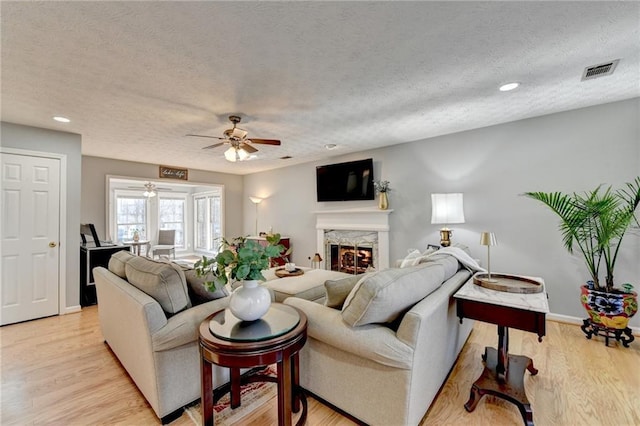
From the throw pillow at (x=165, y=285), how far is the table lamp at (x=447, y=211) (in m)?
Answer: 2.99

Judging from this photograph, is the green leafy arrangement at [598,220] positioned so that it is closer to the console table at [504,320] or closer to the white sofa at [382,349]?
the console table at [504,320]

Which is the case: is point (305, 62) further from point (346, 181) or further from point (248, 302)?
point (346, 181)

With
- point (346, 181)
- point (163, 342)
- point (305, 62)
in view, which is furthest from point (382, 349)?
point (346, 181)

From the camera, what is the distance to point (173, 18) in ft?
5.00

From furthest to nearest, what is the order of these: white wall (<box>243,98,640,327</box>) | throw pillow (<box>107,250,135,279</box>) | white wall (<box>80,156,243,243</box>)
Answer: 1. white wall (<box>80,156,243,243</box>)
2. white wall (<box>243,98,640,327</box>)
3. throw pillow (<box>107,250,135,279</box>)

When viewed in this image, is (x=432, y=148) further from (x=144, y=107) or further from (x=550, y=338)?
(x=144, y=107)

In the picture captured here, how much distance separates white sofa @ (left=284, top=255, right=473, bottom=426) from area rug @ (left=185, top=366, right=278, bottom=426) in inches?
12.4

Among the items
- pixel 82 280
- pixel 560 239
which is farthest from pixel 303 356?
pixel 82 280

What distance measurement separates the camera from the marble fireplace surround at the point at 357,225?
14.6 feet

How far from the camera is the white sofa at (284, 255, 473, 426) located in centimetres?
144

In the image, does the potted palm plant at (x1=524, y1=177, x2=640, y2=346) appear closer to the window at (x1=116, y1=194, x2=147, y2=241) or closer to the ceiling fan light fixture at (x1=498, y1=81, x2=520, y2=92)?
the ceiling fan light fixture at (x1=498, y1=81, x2=520, y2=92)

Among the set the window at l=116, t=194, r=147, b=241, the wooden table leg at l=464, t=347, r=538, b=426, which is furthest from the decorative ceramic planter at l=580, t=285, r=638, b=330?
the window at l=116, t=194, r=147, b=241

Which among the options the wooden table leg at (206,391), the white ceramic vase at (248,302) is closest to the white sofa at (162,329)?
the wooden table leg at (206,391)

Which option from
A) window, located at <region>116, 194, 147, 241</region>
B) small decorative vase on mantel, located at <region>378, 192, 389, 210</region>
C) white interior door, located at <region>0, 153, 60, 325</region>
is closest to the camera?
white interior door, located at <region>0, 153, 60, 325</region>
